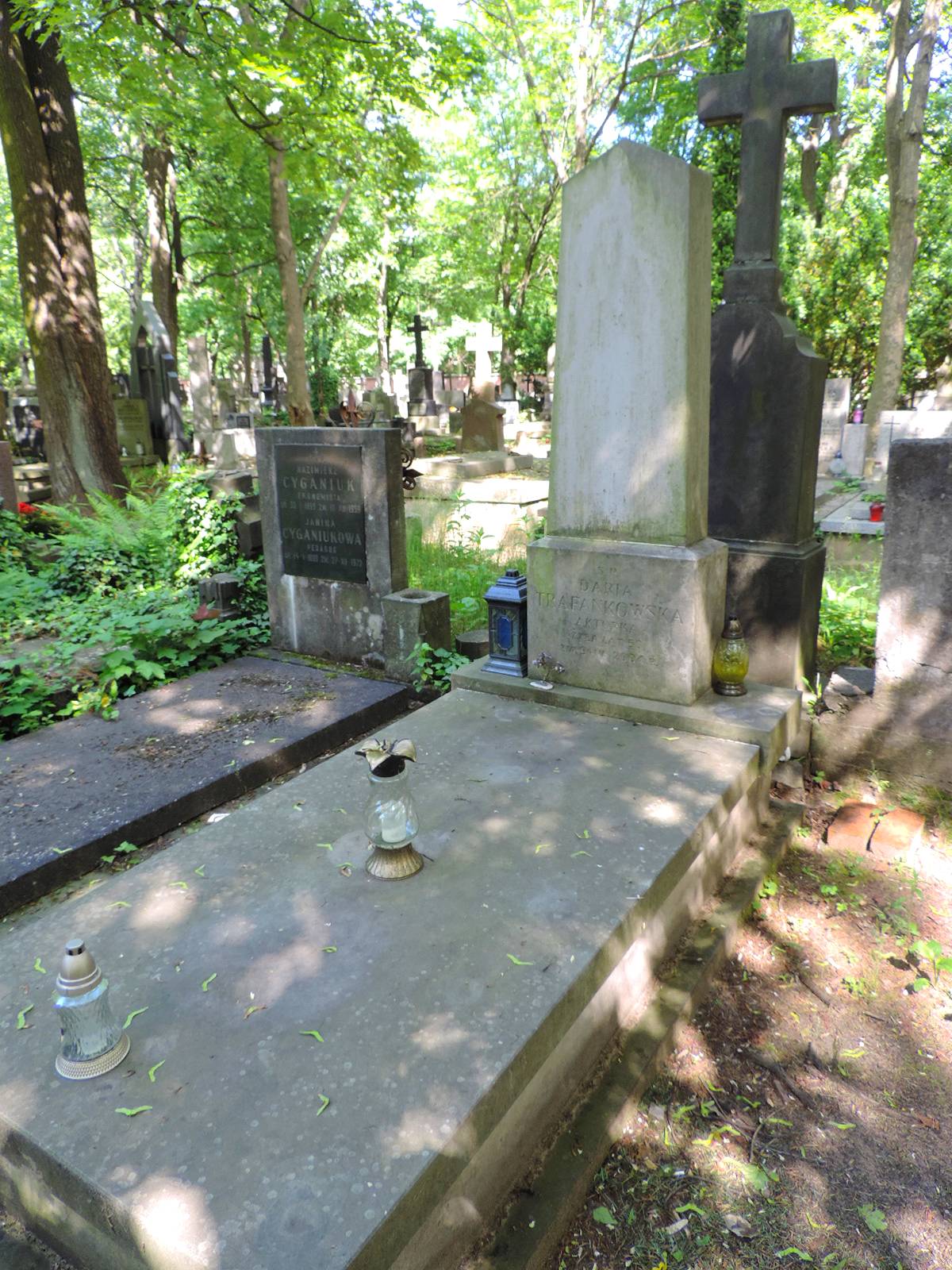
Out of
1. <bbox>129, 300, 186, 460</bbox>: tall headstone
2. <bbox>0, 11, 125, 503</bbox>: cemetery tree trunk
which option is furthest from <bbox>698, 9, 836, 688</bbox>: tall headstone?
<bbox>129, 300, 186, 460</bbox>: tall headstone

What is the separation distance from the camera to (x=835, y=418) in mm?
16250

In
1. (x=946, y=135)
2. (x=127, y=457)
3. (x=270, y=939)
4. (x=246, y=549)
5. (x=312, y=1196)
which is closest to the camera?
(x=312, y=1196)

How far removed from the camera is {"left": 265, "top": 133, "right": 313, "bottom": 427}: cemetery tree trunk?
14.3 m

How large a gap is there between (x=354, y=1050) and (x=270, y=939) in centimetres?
55

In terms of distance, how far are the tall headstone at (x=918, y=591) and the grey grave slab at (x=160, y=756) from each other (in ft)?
9.27

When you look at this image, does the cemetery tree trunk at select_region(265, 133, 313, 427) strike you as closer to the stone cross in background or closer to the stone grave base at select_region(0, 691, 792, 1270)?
the stone cross in background

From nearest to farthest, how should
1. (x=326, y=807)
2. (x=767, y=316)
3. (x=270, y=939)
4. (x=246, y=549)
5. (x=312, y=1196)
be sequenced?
(x=312, y=1196) → (x=270, y=939) → (x=326, y=807) → (x=767, y=316) → (x=246, y=549)

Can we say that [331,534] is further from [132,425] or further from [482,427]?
[132,425]

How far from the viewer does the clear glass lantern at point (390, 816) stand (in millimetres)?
2619

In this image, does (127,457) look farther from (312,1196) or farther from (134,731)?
(312,1196)

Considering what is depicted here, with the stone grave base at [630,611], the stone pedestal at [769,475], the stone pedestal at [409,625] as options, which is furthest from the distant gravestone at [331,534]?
the stone pedestal at [769,475]

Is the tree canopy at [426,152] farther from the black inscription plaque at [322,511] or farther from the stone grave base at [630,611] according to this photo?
the stone grave base at [630,611]

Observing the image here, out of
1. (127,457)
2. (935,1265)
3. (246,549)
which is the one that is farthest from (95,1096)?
(127,457)

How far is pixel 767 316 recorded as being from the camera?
4523 mm
